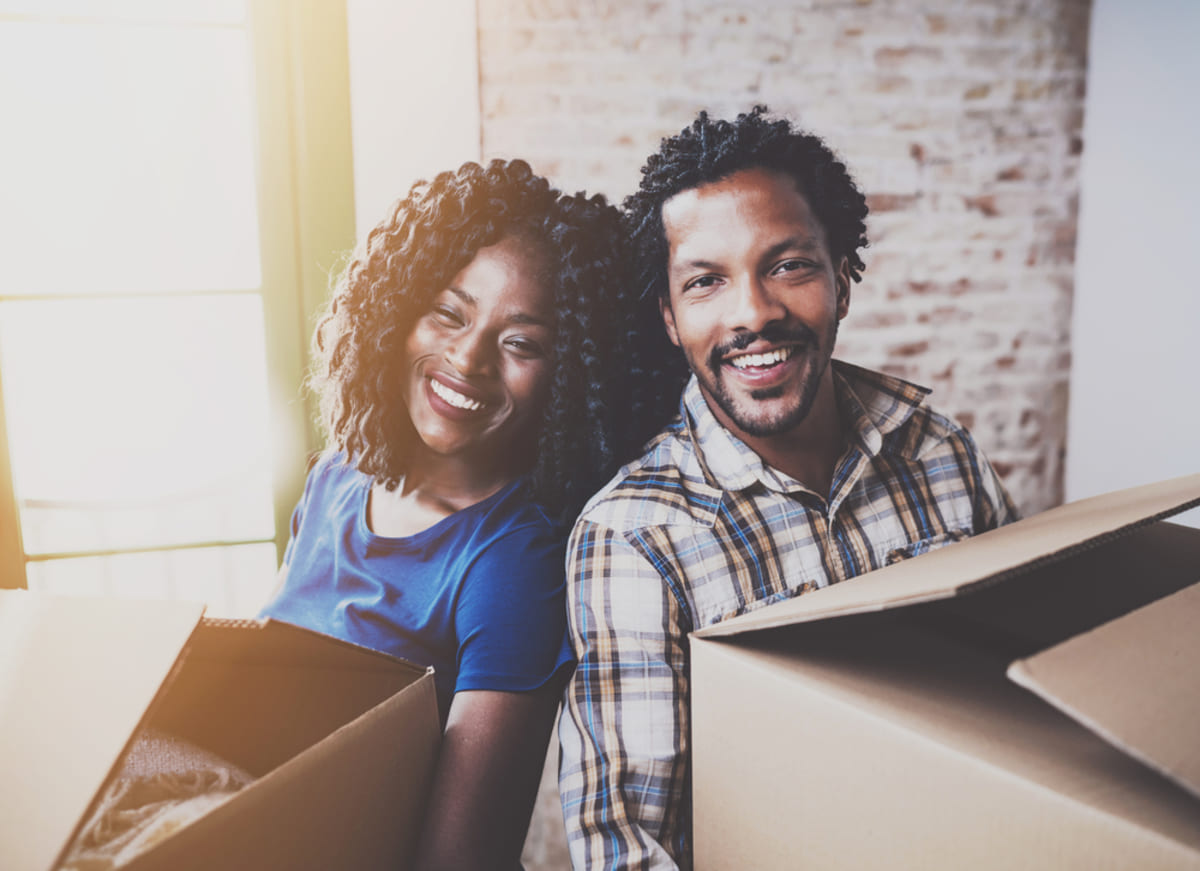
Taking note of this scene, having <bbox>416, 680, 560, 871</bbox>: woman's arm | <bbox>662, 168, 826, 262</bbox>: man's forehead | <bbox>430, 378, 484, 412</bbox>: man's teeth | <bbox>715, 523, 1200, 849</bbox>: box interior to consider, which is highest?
<bbox>662, 168, 826, 262</bbox>: man's forehead

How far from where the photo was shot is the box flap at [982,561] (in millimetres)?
562

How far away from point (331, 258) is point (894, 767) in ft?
3.94

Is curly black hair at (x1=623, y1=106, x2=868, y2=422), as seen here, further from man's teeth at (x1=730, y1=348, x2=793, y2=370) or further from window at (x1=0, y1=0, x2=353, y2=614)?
window at (x1=0, y1=0, x2=353, y2=614)

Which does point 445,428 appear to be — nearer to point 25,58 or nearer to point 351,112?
point 351,112

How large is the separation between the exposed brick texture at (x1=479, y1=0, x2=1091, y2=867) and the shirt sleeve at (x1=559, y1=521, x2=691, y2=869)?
0.78 metres

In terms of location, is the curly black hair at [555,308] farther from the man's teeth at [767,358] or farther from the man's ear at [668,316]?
the man's teeth at [767,358]

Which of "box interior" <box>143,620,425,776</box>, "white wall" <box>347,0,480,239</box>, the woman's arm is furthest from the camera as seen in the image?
"white wall" <box>347,0,480,239</box>

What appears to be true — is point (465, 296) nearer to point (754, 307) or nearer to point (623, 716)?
point (754, 307)

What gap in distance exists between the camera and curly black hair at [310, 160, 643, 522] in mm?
1120

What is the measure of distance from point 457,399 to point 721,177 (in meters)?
0.48

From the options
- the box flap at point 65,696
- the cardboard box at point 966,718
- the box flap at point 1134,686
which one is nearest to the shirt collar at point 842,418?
the cardboard box at point 966,718

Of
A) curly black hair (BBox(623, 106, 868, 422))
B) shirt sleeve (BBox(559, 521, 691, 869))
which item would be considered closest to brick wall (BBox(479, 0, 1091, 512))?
curly black hair (BBox(623, 106, 868, 422))

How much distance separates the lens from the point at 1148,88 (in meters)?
1.52

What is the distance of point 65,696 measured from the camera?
0.64 metres
